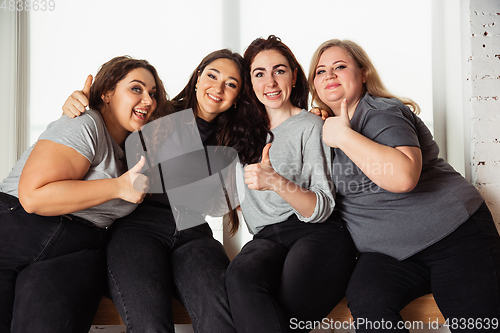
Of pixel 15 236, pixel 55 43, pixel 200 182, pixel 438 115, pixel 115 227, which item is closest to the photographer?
pixel 15 236

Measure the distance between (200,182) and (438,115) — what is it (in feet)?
4.62

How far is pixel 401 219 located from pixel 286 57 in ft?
2.80

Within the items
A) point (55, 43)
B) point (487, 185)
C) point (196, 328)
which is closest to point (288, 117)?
point (196, 328)

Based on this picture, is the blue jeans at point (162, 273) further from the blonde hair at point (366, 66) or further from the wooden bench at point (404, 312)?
the blonde hair at point (366, 66)

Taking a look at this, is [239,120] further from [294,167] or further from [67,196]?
[67,196]

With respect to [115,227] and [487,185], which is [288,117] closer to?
[115,227]

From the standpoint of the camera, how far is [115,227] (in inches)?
56.1

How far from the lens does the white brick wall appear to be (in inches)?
69.7

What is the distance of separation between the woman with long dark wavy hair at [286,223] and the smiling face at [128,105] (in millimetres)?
477

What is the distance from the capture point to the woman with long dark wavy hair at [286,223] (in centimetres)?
114

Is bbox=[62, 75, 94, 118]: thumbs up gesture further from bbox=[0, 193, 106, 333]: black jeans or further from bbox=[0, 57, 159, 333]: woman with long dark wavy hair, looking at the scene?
bbox=[0, 193, 106, 333]: black jeans

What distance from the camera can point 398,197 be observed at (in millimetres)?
1269

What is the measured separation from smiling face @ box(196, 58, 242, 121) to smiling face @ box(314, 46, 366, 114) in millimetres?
379

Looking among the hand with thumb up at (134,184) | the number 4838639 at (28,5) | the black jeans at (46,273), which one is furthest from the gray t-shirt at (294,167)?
the number 4838639 at (28,5)
